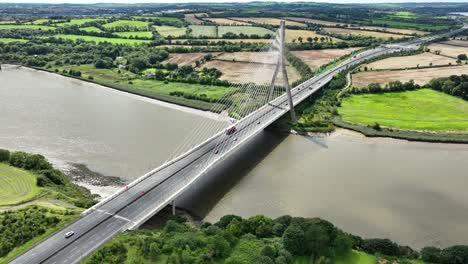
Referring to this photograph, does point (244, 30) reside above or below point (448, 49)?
above

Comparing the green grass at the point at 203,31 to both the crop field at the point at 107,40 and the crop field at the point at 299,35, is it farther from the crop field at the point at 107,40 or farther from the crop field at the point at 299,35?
the crop field at the point at 299,35

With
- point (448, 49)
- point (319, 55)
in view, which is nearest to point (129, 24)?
point (319, 55)

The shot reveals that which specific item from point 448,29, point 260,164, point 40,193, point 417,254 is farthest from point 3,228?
point 448,29

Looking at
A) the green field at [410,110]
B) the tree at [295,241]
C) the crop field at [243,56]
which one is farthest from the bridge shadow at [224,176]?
the crop field at [243,56]

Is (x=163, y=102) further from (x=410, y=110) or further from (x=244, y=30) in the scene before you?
(x=244, y=30)

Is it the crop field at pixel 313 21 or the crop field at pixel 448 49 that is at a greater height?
the crop field at pixel 313 21

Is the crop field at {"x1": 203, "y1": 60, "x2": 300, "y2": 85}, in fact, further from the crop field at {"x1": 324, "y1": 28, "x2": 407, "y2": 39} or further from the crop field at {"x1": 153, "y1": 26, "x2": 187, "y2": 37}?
the crop field at {"x1": 324, "y1": 28, "x2": 407, "y2": 39}

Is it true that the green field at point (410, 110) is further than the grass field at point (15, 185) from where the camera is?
Yes
